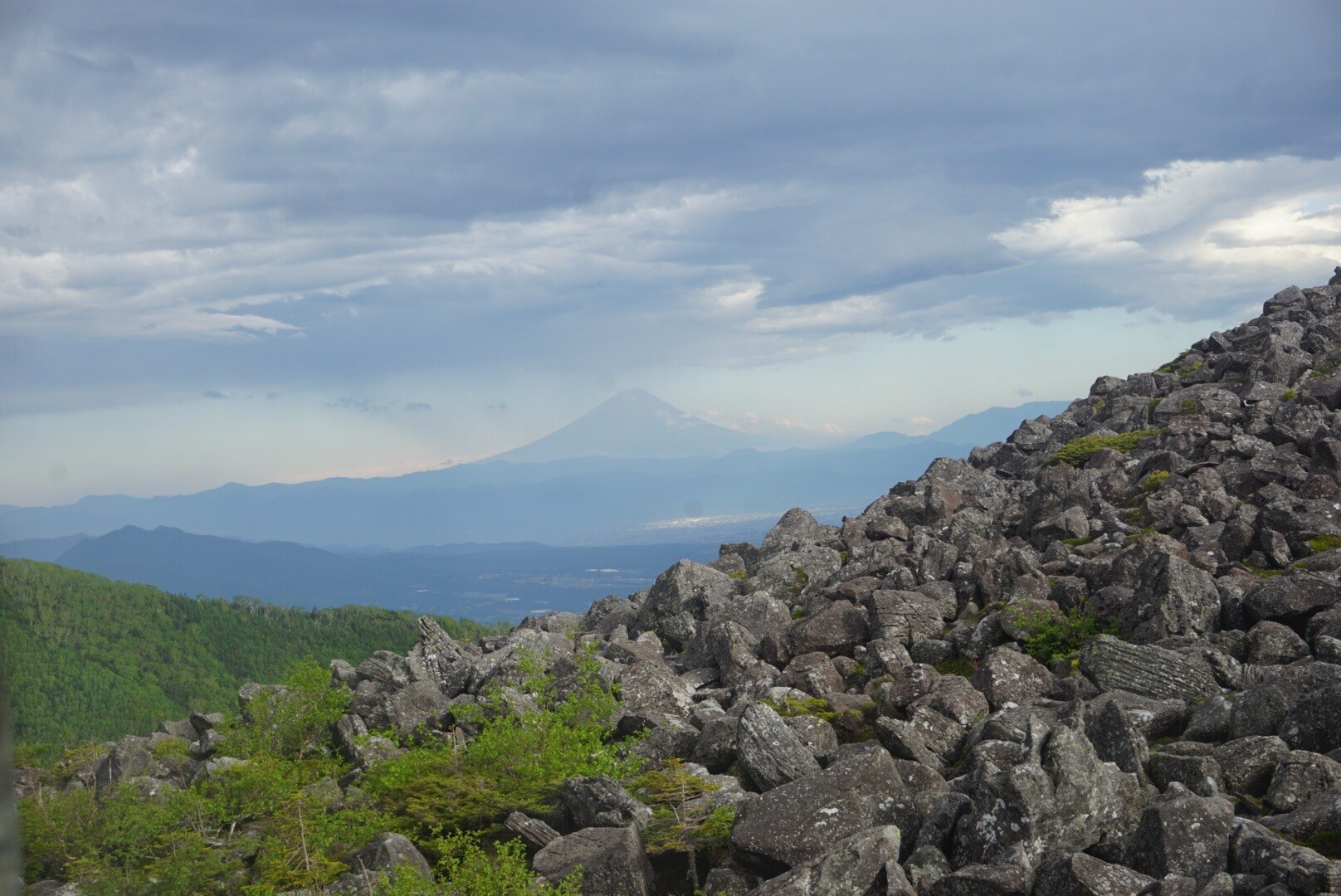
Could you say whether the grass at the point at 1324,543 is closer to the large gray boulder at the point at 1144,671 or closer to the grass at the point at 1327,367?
the large gray boulder at the point at 1144,671

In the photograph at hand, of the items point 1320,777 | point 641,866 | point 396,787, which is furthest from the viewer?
point 396,787

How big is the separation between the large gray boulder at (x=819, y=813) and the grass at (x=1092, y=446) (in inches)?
1510

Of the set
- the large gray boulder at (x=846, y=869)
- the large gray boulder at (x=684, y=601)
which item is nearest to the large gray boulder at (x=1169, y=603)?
the large gray boulder at (x=846, y=869)

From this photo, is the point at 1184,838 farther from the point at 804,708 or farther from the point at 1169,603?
the point at 1169,603

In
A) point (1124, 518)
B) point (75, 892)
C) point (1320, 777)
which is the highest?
point (1124, 518)

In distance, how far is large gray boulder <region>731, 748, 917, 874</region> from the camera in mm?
17469

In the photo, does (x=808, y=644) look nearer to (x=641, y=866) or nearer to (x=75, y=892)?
(x=641, y=866)

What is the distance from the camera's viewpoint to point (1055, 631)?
2758cm

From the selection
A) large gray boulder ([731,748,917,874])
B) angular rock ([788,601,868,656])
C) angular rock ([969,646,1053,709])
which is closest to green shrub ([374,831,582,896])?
large gray boulder ([731,748,917,874])

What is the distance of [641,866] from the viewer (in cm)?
1811

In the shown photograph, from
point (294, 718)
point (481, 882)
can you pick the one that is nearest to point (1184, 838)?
point (481, 882)

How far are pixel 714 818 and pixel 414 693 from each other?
1597 centimetres

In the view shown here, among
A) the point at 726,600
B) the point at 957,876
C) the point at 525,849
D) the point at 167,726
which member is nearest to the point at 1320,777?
the point at 957,876

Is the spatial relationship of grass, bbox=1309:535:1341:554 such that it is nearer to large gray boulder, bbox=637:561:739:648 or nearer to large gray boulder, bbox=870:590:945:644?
large gray boulder, bbox=870:590:945:644
